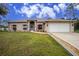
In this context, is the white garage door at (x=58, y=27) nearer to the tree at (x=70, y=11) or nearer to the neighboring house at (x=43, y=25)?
the neighboring house at (x=43, y=25)

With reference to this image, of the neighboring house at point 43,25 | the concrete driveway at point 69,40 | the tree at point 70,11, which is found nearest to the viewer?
the concrete driveway at point 69,40

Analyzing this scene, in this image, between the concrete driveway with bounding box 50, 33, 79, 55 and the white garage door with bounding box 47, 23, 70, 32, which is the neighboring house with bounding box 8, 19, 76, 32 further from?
the concrete driveway with bounding box 50, 33, 79, 55

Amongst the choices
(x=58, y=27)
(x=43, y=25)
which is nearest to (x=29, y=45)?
(x=43, y=25)

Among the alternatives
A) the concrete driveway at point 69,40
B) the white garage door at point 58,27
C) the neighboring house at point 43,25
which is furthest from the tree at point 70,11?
the concrete driveway at point 69,40

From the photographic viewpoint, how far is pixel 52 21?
167 inches

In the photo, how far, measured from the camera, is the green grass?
398 centimetres

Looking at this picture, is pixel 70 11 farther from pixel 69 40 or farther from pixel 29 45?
pixel 29 45

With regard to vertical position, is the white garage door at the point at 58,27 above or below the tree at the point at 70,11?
below

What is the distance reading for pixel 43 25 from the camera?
13.9 ft

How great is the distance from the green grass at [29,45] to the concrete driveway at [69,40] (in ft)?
0.29

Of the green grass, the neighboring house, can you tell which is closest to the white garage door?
the neighboring house

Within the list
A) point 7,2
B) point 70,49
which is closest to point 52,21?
point 70,49

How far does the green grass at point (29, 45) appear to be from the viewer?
3.98 meters

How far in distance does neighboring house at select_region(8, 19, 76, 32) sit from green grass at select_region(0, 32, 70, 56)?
0.12 meters
